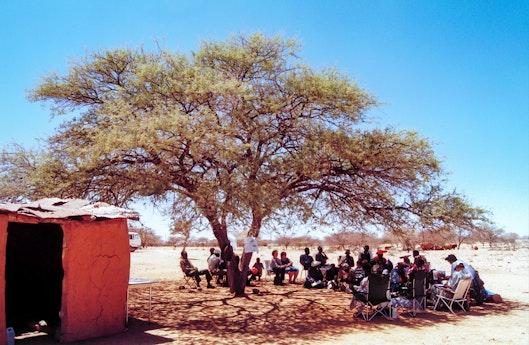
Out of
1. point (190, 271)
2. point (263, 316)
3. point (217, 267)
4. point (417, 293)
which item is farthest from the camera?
point (217, 267)

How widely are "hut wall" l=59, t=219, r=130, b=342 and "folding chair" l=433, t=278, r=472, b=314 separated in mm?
8864

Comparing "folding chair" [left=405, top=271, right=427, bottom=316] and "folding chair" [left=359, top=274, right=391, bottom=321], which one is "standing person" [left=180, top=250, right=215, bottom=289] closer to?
"folding chair" [left=359, top=274, right=391, bottom=321]

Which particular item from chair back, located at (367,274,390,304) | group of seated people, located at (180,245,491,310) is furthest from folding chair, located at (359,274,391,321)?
group of seated people, located at (180,245,491,310)

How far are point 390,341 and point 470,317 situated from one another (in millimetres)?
3994

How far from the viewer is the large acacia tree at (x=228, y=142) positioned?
1138 centimetres

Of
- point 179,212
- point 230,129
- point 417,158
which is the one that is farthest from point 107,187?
point 417,158

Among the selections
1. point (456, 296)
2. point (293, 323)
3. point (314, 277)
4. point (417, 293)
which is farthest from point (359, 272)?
point (293, 323)

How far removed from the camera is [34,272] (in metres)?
9.87

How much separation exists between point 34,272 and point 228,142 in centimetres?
561

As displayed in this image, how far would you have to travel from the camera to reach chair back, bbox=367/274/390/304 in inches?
419

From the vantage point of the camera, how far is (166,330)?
9359mm

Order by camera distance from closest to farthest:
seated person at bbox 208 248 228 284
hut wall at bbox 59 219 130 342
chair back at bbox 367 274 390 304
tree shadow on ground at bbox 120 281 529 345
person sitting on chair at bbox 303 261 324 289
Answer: hut wall at bbox 59 219 130 342 < tree shadow on ground at bbox 120 281 529 345 < chair back at bbox 367 274 390 304 < seated person at bbox 208 248 228 284 < person sitting on chair at bbox 303 261 324 289

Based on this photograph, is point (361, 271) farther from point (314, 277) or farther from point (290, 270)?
point (290, 270)

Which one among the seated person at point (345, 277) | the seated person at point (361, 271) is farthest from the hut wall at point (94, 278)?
the seated person at point (345, 277)
